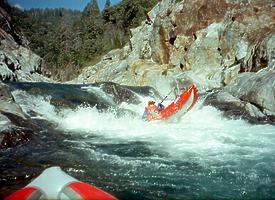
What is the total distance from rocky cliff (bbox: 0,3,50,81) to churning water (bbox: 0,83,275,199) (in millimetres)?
18105

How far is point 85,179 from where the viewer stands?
679 cm

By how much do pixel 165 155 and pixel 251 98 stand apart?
23.4 feet

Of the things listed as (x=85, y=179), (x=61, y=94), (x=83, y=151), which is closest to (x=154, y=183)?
(x=85, y=179)

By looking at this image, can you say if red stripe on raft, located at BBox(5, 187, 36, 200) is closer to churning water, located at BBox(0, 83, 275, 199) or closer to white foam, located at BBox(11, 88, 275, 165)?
churning water, located at BBox(0, 83, 275, 199)

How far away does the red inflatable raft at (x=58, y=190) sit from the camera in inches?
157

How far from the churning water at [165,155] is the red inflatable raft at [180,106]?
0.37 metres

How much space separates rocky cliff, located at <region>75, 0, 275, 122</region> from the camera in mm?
19927

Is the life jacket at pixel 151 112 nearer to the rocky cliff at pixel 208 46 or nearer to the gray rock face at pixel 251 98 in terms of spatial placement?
the gray rock face at pixel 251 98

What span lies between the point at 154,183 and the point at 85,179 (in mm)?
1217

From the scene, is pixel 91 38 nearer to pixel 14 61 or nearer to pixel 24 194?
pixel 14 61

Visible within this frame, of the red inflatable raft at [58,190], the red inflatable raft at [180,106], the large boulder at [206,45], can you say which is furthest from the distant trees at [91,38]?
the red inflatable raft at [58,190]

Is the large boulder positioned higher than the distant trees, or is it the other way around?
the distant trees

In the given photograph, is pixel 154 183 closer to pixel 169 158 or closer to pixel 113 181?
pixel 113 181

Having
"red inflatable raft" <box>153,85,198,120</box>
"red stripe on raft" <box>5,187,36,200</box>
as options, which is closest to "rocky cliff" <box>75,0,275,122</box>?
"red inflatable raft" <box>153,85,198,120</box>
